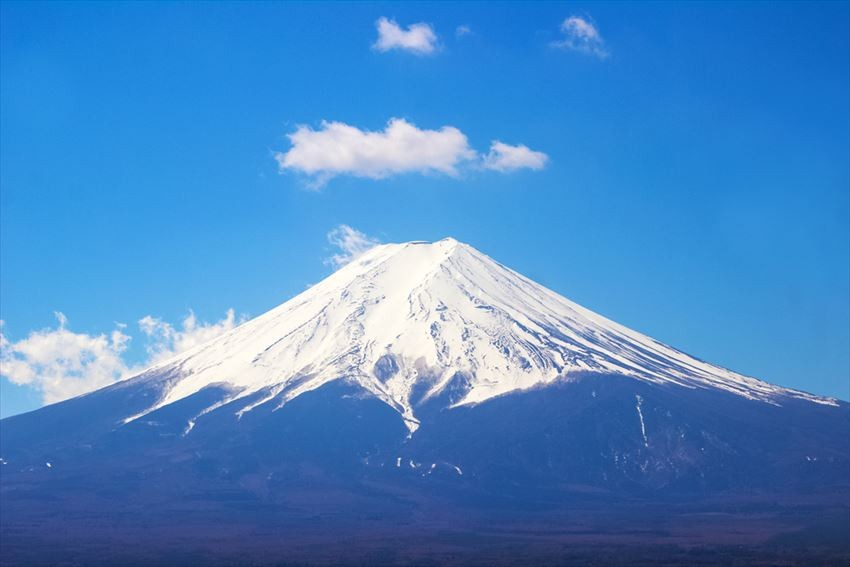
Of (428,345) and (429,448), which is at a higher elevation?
(428,345)

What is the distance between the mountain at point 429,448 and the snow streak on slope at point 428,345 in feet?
1.38

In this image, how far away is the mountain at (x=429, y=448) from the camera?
96188 mm

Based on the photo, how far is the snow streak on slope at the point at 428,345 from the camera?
149 metres

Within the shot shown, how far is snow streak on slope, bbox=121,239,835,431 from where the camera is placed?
149375 millimetres

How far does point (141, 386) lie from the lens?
520 feet

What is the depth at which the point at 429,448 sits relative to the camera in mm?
132000

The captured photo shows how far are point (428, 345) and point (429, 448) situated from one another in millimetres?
25757

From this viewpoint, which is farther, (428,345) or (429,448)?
(428,345)

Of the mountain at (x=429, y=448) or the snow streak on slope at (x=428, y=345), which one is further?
the snow streak on slope at (x=428, y=345)

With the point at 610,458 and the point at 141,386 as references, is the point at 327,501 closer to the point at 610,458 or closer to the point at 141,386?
the point at 610,458

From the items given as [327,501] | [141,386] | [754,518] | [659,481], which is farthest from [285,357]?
[754,518]

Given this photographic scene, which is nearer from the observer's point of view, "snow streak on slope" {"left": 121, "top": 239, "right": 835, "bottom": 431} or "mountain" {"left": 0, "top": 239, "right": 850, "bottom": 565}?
"mountain" {"left": 0, "top": 239, "right": 850, "bottom": 565}

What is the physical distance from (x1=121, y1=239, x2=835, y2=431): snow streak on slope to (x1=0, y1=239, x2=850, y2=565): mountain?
422mm

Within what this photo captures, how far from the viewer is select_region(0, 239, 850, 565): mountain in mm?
96188
